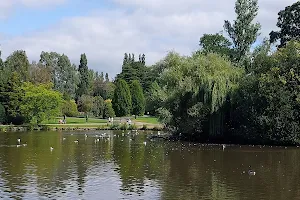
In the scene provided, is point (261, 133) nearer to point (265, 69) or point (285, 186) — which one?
point (265, 69)

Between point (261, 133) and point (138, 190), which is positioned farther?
point (261, 133)

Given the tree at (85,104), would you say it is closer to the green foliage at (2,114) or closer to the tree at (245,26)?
the green foliage at (2,114)

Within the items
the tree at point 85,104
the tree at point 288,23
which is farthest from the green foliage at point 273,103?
the tree at point 85,104

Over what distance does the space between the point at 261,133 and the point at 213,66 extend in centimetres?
989

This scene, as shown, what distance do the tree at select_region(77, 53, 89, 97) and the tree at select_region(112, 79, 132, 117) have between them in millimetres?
25618

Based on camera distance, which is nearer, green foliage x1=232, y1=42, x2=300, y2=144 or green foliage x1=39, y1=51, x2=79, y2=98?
green foliage x1=232, y1=42, x2=300, y2=144

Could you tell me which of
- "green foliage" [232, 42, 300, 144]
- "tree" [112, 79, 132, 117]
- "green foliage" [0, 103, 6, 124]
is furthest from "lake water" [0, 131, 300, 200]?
"tree" [112, 79, 132, 117]

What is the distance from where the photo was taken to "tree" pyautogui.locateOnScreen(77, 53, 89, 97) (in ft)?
372

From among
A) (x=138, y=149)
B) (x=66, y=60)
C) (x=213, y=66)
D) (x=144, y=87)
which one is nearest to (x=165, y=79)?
(x=213, y=66)

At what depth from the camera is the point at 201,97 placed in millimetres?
43156

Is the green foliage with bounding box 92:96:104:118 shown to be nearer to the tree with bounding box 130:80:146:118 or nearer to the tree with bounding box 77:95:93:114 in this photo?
the tree with bounding box 77:95:93:114

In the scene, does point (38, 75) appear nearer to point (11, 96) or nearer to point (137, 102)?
point (137, 102)

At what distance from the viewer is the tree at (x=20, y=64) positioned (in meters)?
87.1

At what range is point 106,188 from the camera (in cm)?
2025
